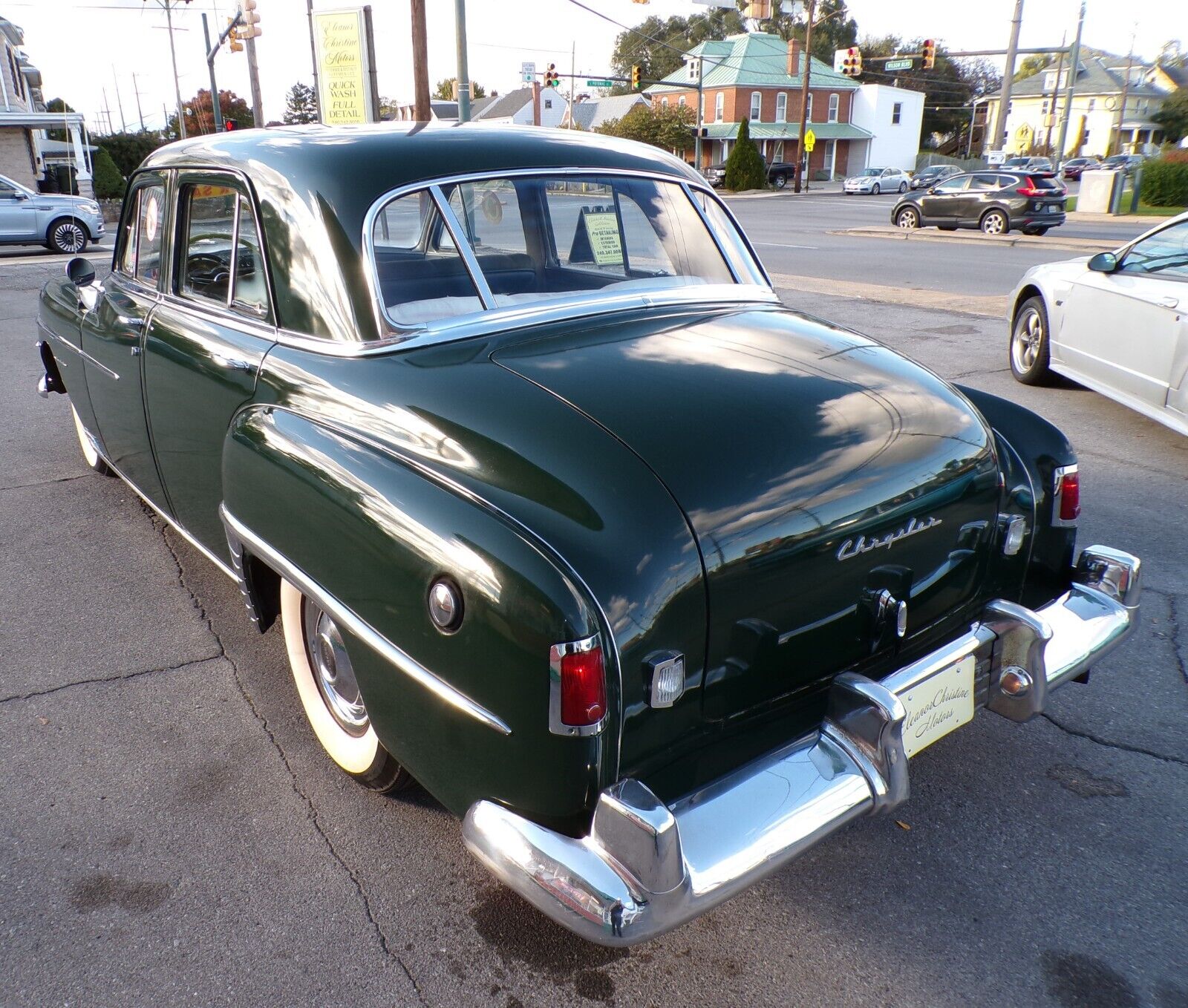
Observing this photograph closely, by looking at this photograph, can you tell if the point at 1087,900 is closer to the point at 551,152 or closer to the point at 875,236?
the point at 551,152

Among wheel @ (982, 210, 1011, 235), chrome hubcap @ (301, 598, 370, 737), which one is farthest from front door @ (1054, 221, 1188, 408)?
wheel @ (982, 210, 1011, 235)

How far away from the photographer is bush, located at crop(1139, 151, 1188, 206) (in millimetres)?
29688

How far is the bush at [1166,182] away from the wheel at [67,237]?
1179 inches

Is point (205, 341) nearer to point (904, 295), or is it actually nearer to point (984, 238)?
point (904, 295)

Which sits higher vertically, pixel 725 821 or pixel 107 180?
pixel 725 821

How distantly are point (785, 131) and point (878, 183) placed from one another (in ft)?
56.4

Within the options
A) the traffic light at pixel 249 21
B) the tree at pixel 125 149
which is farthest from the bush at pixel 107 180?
the traffic light at pixel 249 21

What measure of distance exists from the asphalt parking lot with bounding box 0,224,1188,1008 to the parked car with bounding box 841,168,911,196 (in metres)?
48.9

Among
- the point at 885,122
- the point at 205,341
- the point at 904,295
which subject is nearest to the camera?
the point at 205,341

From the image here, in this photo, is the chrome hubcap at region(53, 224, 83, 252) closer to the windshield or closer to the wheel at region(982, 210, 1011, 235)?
the windshield

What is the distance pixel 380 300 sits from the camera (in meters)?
2.67

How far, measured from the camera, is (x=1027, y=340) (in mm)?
7535

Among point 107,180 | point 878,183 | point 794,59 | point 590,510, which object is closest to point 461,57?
point 590,510

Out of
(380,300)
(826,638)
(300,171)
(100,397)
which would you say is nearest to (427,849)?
(826,638)
